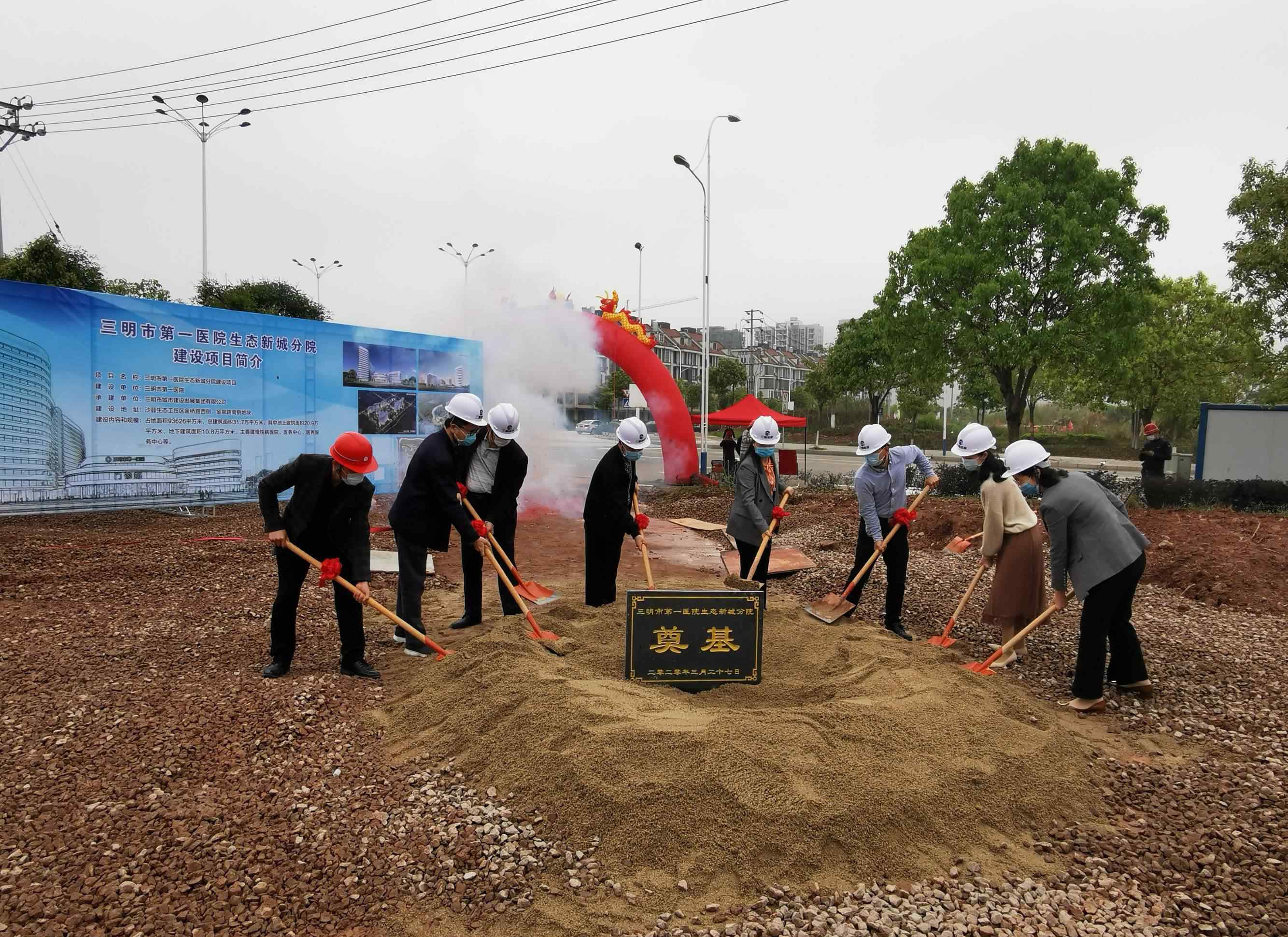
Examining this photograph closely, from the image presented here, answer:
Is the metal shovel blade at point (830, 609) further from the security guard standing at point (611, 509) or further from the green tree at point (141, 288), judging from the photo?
the green tree at point (141, 288)

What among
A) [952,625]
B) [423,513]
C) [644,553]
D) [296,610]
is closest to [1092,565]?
[952,625]

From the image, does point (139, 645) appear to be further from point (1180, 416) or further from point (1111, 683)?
point (1180, 416)

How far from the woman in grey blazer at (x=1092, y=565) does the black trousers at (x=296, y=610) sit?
14.0ft

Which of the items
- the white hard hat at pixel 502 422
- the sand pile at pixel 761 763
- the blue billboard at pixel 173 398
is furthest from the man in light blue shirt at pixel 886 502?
the blue billboard at pixel 173 398

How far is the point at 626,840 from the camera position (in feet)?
9.67

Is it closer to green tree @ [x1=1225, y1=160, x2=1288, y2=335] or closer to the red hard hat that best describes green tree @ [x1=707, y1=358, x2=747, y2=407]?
green tree @ [x1=1225, y1=160, x2=1288, y2=335]

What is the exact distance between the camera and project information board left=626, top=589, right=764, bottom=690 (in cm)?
422

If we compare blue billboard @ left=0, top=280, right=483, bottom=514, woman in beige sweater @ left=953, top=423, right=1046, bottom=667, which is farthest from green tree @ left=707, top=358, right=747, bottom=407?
woman in beige sweater @ left=953, top=423, right=1046, bottom=667

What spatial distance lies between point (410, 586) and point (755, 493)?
Result: 2724mm

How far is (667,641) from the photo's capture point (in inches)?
168

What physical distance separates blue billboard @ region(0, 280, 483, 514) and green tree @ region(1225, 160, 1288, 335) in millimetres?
14759

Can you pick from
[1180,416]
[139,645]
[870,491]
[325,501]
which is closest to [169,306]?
[139,645]

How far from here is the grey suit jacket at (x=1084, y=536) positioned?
179 inches

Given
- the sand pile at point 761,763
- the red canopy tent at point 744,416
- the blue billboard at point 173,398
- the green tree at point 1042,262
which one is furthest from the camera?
the red canopy tent at point 744,416
